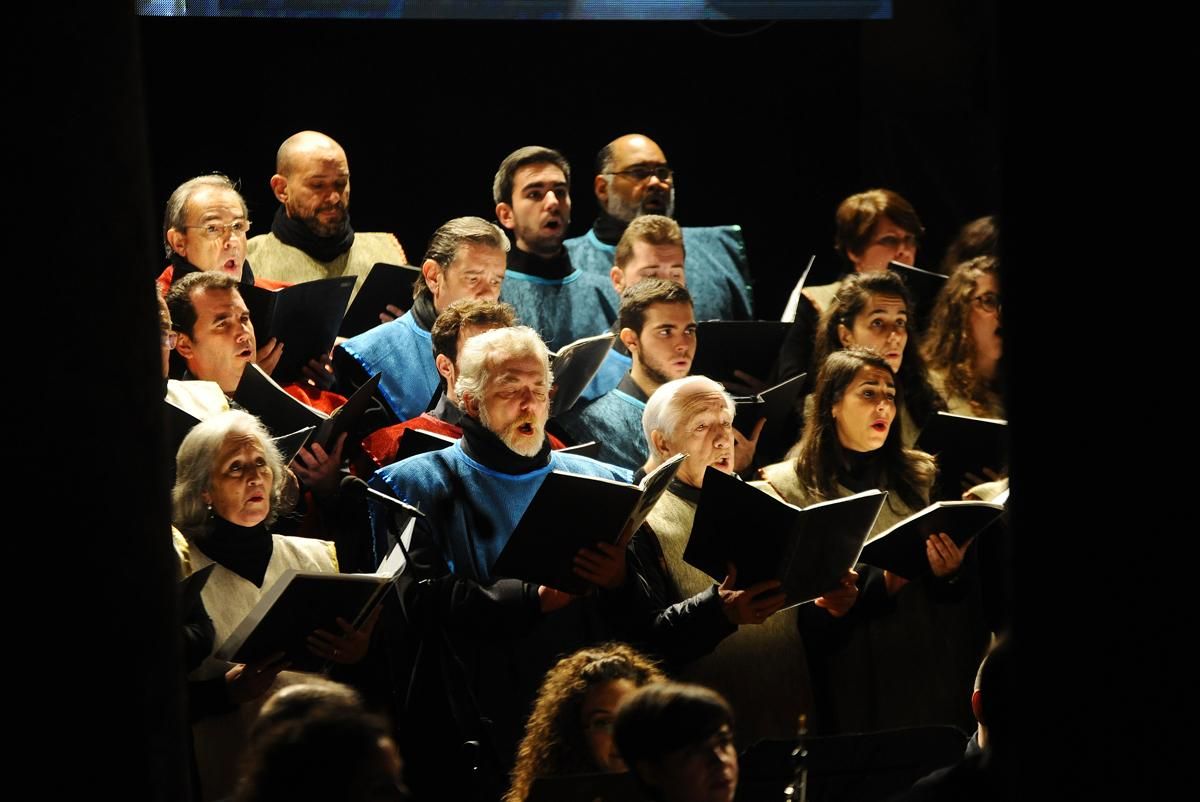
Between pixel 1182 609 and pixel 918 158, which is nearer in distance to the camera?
pixel 1182 609

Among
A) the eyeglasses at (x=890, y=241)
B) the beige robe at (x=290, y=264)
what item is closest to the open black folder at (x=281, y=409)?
the beige robe at (x=290, y=264)

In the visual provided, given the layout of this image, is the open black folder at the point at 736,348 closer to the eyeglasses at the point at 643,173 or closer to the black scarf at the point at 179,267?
the eyeglasses at the point at 643,173

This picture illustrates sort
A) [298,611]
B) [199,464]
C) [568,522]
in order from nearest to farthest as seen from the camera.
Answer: [298,611]
[568,522]
[199,464]

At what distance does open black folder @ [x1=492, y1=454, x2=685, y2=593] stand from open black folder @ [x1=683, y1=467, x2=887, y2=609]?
15cm

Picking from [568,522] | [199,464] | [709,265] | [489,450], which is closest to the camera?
[568,522]

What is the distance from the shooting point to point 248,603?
14.9ft

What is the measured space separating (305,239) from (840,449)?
216 cm

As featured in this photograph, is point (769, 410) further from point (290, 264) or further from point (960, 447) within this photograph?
point (290, 264)

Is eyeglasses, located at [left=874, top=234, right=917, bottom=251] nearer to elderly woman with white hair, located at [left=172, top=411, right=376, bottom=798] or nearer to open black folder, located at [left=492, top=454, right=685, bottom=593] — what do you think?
open black folder, located at [left=492, top=454, right=685, bottom=593]

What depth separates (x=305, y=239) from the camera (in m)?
6.44

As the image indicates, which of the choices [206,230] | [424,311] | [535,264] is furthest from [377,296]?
[535,264]

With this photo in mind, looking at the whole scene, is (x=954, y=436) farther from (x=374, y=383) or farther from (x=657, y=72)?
(x=657, y=72)

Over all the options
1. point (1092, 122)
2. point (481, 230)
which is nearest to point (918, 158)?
point (481, 230)

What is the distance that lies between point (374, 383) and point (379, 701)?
0.93 m
